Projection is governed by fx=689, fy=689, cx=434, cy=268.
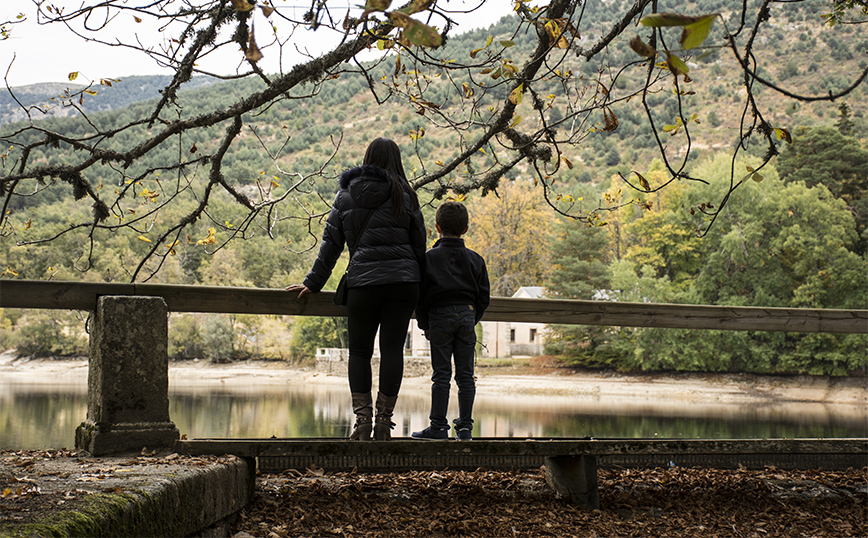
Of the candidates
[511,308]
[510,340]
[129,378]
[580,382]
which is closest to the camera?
[129,378]

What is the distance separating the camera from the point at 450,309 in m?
3.48

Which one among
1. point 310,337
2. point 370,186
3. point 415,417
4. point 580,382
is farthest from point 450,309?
point 310,337

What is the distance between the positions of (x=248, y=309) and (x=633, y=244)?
38.7 m

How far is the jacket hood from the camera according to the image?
3225 mm

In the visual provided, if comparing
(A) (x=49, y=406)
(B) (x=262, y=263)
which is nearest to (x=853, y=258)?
(A) (x=49, y=406)

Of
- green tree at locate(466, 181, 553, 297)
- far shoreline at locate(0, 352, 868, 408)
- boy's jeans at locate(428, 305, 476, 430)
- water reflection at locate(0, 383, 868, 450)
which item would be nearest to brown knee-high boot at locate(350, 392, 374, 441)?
boy's jeans at locate(428, 305, 476, 430)

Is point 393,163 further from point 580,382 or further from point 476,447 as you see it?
point 580,382

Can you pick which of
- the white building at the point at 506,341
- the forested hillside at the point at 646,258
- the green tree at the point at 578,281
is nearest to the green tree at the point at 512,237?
the forested hillside at the point at 646,258

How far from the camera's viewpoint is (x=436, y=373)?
351 centimetres

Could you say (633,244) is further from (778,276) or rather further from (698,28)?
(698,28)

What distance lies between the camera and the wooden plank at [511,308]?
3.19 metres

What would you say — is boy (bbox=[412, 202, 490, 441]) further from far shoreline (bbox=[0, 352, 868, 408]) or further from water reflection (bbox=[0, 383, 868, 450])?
far shoreline (bbox=[0, 352, 868, 408])

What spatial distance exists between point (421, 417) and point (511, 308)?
691 inches

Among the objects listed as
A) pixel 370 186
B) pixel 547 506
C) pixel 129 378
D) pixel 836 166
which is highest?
pixel 836 166
